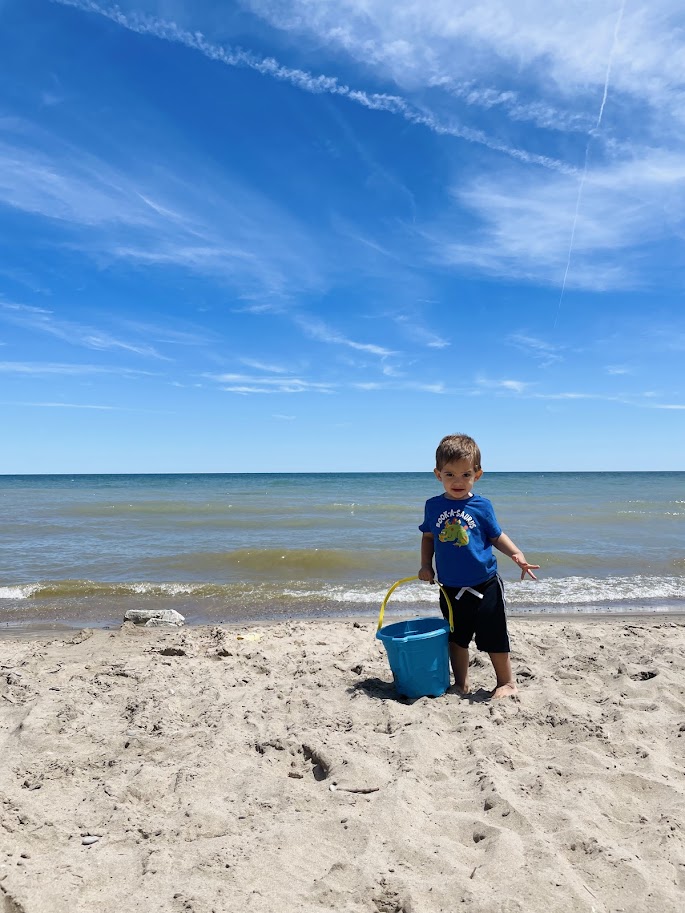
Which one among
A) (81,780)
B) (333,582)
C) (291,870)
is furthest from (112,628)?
(291,870)

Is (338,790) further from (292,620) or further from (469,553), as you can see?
(292,620)

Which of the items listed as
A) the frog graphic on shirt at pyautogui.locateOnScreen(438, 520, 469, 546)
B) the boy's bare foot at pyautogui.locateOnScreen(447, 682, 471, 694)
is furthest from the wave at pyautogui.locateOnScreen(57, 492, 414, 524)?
the frog graphic on shirt at pyautogui.locateOnScreen(438, 520, 469, 546)

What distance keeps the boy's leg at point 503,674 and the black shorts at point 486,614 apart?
0.23ft

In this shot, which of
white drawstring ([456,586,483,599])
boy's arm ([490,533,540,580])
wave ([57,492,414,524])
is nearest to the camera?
boy's arm ([490,533,540,580])

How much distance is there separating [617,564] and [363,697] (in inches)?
325

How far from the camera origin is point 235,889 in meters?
2.19

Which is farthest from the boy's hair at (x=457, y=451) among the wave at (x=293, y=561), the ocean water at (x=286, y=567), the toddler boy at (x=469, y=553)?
the wave at (x=293, y=561)

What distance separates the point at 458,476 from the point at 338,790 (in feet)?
6.58

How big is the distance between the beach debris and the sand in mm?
2204

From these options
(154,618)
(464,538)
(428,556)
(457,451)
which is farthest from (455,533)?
(154,618)

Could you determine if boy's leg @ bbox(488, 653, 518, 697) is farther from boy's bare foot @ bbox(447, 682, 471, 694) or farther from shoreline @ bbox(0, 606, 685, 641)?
shoreline @ bbox(0, 606, 685, 641)

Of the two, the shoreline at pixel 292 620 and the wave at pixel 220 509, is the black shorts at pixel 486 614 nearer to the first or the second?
the shoreline at pixel 292 620

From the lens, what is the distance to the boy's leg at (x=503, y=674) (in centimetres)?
411

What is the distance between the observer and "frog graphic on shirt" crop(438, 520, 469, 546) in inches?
158
